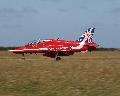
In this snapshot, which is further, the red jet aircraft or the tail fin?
the tail fin

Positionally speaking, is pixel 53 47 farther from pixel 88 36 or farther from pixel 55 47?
pixel 88 36

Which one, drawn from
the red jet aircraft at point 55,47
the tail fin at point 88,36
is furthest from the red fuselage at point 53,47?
the tail fin at point 88,36

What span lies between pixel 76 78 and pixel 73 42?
137 ft

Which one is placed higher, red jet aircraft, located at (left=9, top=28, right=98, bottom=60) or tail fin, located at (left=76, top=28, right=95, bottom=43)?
tail fin, located at (left=76, top=28, right=95, bottom=43)

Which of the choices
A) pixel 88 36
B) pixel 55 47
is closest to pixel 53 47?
pixel 55 47

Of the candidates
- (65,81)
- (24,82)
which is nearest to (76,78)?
(65,81)

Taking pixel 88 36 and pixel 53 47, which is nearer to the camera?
pixel 53 47

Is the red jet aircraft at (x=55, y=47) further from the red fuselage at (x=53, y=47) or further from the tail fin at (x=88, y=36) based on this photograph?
the tail fin at (x=88, y=36)

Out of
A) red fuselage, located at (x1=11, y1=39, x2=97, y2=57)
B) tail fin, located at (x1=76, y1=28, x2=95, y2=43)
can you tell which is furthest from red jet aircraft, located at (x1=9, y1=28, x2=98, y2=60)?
tail fin, located at (x1=76, y1=28, x2=95, y2=43)

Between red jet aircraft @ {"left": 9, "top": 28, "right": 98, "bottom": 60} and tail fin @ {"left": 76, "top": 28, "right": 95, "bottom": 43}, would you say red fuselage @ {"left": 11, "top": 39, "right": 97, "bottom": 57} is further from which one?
tail fin @ {"left": 76, "top": 28, "right": 95, "bottom": 43}

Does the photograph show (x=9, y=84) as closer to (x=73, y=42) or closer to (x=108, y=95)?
(x=108, y=95)

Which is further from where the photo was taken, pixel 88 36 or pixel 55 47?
pixel 88 36

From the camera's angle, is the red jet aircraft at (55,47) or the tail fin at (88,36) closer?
the red jet aircraft at (55,47)

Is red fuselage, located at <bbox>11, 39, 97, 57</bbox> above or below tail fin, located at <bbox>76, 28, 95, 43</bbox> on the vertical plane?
below
